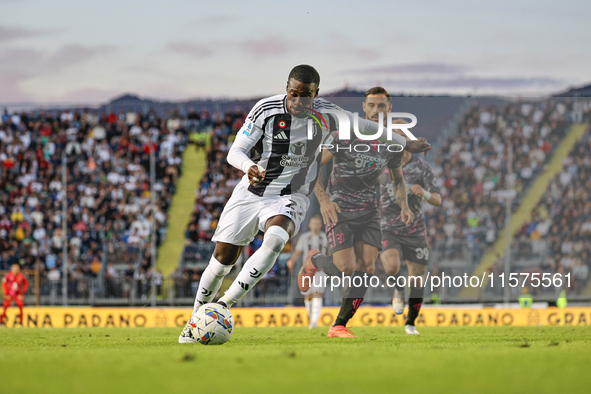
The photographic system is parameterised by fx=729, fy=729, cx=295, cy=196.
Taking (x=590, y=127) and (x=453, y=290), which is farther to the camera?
(x=590, y=127)

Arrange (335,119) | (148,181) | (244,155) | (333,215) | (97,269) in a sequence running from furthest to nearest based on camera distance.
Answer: (148,181) < (97,269) < (333,215) < (335,119) < (244,155)

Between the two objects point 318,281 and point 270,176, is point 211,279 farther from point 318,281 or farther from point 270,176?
point 318,281

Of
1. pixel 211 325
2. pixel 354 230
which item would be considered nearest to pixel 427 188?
pixel 354 230

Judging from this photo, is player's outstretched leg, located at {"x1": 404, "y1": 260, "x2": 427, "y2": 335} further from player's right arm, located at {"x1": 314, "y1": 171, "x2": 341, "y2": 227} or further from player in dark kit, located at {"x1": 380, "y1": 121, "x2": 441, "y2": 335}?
player's right arm, located at {"x1": 314, "y1": 171, "x2": 341, "y2": 227}

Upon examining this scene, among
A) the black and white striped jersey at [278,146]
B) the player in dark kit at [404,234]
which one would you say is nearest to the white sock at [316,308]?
the player in dark kit at [404,234]

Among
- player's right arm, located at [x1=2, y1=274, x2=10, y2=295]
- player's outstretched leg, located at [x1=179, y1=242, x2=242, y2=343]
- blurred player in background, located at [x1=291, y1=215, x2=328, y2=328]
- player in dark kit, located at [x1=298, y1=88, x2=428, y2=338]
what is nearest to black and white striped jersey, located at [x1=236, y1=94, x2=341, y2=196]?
player's outstretched leg, located at [x1=179, y1=242, x2=242, y2=343]

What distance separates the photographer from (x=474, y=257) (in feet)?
50.8

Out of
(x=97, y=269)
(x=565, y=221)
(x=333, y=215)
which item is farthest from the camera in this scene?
(x=97, y=269)

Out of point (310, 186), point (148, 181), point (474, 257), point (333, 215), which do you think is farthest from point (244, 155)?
point (148, 181)

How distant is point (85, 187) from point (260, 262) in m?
20.1

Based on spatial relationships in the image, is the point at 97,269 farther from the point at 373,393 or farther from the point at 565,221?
the point at 373,393

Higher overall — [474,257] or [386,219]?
[386,219]

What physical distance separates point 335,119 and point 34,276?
14832mm

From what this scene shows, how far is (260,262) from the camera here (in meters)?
7.25
